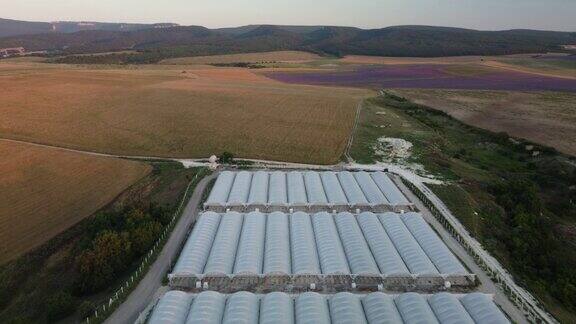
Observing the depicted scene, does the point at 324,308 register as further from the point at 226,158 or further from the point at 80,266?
the point at 226,158

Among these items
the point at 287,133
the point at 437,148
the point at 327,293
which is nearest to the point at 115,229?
the point at 327,293

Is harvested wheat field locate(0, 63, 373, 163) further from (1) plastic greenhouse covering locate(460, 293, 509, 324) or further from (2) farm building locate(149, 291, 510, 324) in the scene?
(1) plastic greenhouse covering locate(460, 293, 509, 324)

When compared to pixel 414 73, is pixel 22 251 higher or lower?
lower

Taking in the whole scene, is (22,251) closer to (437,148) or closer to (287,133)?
(287,133)

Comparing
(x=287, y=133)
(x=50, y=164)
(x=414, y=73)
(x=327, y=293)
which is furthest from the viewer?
(x=414, y=73)

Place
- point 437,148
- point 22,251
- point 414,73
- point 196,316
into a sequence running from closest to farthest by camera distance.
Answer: point 196,316 < point 22,251 < point 437,148 < point 414,73

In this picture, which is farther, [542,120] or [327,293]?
[542,120]

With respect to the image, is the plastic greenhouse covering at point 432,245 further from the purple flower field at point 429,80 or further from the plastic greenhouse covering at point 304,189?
the purple flower field at point 429,80
